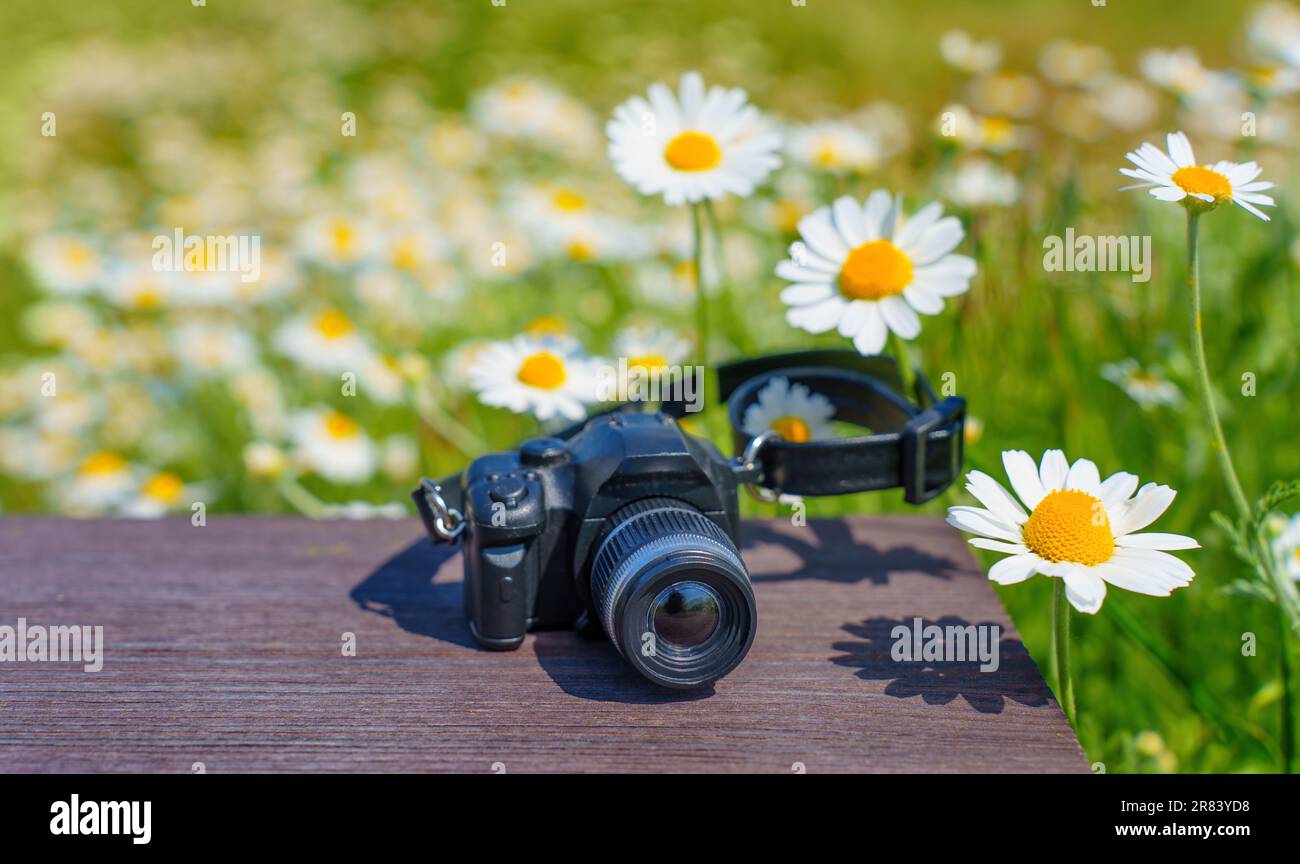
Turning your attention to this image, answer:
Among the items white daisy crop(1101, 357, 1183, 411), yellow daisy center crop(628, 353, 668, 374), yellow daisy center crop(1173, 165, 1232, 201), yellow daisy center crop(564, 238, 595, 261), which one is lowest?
white daisy crop(1101, 357, 1183, 411)

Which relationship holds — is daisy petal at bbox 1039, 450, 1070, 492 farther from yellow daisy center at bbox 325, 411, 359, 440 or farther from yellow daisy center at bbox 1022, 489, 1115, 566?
yellow daisy center at bbox 325, 411, 359, 440

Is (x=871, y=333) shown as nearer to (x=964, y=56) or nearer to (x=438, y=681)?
(x=438, y=681)

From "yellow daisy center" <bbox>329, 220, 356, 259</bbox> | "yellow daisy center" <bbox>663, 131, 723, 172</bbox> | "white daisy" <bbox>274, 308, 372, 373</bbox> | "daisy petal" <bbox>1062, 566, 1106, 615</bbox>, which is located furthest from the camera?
"yellow daisy center" <bbox>329, 220, 356, 259</bbox>

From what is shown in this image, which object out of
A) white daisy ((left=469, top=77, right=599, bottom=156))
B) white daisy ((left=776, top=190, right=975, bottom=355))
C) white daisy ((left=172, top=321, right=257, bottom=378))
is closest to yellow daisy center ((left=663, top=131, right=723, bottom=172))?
white daisy ((left=776, top=190, right=975, bottom=355))

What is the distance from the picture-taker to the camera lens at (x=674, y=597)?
0.85m

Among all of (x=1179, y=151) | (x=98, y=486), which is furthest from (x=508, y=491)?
(x=98, y=486)

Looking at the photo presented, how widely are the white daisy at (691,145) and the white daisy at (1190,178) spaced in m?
0.40

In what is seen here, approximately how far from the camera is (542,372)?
3.91 ft

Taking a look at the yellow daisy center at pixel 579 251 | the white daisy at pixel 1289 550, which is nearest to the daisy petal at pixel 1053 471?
the white daisy at pixel 1289 550

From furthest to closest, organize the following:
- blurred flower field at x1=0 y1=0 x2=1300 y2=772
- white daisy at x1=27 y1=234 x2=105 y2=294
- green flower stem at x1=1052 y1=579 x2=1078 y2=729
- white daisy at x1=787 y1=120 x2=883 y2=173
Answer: white daisy at x1=27 y1=234 x2=105 y2=294 → white daisy at x1=787 y1=120 x2=883 y2=173 → blurred flower field at x1=0 y1=0 x2=1300 y2=772 → green flower stem at x1=1052 y1=579 x2=1078 y2=729

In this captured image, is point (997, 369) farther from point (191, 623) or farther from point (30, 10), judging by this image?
point (30, 10)

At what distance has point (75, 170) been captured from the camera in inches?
131

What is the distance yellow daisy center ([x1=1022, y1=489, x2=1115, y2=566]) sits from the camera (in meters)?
0.84

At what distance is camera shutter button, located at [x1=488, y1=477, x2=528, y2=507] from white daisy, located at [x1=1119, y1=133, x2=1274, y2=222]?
0.52 metres
